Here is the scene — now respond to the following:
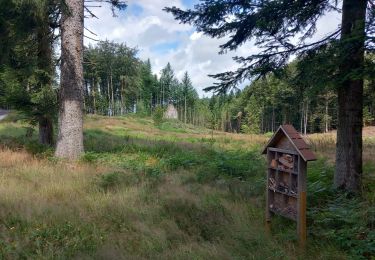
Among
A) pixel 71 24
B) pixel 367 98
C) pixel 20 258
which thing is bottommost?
pixel 20 258

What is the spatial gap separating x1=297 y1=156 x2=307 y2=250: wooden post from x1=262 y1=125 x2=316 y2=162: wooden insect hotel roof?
13 centimetres

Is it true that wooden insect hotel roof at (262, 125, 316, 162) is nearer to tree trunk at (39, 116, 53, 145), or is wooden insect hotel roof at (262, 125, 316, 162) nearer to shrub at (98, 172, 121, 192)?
shrub at (98, 172, 121, 192)

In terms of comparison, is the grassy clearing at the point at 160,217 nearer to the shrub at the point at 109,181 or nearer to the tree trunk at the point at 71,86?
the shrub at the point at 109,181

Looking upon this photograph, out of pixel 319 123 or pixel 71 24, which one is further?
pixel 319 123

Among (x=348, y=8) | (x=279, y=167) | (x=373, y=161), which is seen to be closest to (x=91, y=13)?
(x=348, y=8)

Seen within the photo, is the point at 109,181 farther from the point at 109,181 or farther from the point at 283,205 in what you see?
the point at 283,205

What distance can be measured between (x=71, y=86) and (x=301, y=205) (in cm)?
794

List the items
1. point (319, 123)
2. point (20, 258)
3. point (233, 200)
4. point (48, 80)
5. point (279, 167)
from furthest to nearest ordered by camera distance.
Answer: point (319, 123), point (48, 80), point (233, 200), point (279, 167), point (20, 258)

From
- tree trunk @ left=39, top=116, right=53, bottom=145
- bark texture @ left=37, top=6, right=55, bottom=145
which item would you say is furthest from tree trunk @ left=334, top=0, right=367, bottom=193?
tree trunk @ left=39, top=116, right=53, bottom=145

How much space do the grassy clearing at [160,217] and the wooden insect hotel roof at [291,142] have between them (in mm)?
1005

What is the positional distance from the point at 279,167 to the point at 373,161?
5862mm

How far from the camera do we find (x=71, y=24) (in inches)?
406

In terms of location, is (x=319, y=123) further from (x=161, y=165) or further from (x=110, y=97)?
(x=161, y=165)

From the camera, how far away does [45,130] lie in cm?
1314
